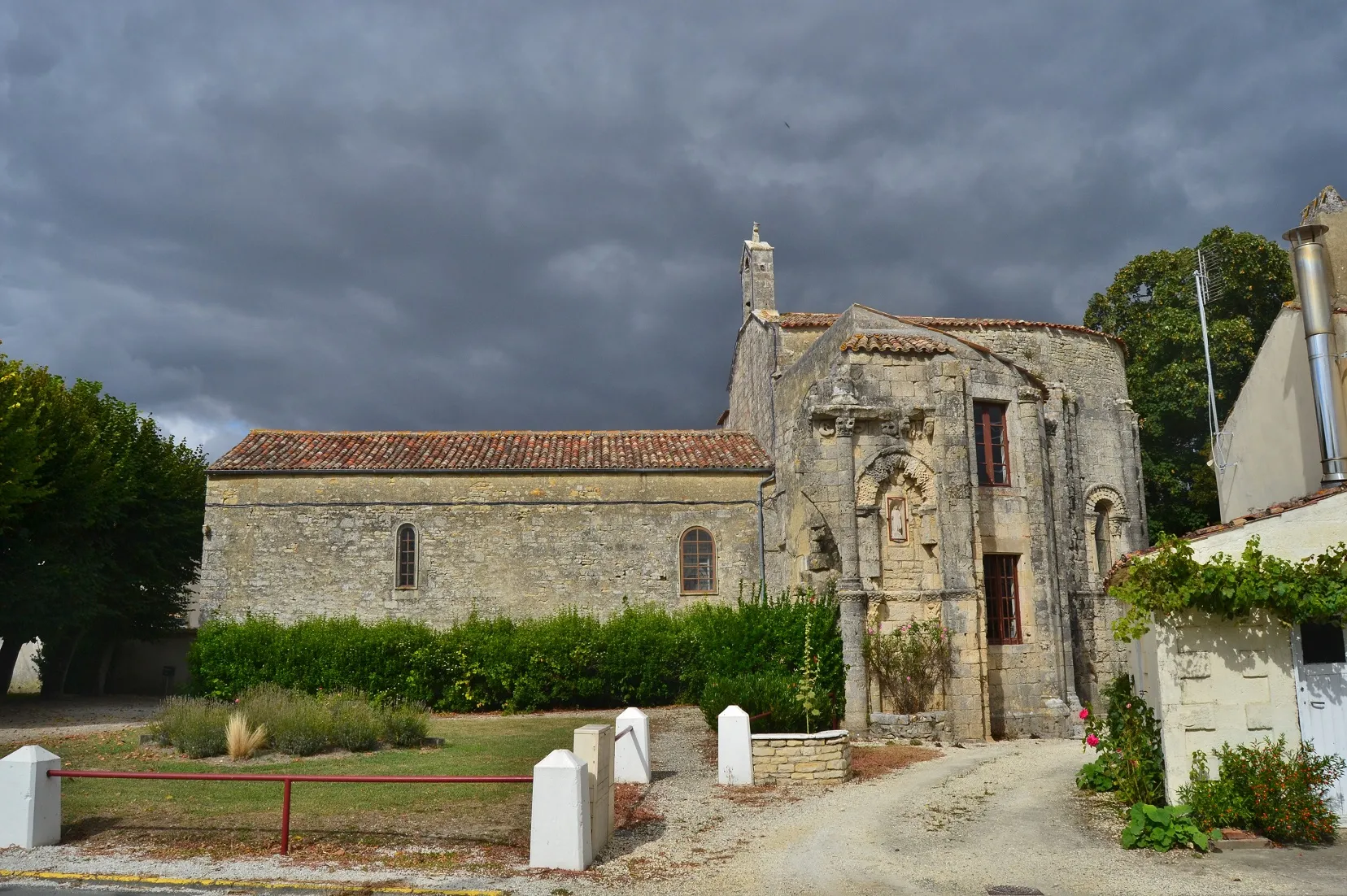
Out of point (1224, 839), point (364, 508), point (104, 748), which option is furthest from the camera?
point (364, 508)

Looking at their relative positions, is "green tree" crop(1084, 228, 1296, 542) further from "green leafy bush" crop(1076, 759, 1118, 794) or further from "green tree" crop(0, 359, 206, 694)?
"green tree" crop(0, 359, 206, 694)

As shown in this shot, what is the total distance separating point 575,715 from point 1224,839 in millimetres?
14149

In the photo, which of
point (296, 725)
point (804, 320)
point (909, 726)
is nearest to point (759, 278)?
point (804, 320)

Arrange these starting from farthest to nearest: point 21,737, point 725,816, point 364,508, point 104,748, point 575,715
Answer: point 364,508 < point 575,715 < point 21,737 < point 104,748 < point 725,816

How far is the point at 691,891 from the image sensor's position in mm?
7711

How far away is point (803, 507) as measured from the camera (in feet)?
58.8

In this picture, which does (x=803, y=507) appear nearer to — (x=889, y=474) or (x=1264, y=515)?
(x=889, y=474)

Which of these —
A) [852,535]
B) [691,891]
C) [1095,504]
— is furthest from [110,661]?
[1095,504]

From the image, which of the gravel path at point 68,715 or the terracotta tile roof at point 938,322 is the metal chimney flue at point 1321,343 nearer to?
the terracotta tile roof at point 938,322

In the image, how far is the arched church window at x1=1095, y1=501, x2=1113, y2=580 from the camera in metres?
24.5

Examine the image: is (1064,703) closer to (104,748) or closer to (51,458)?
(104,748)

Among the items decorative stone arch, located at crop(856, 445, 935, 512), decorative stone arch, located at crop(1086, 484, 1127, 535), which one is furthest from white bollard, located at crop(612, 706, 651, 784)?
decorative stone arch, located at crop(1086, 484, 1127, 535)

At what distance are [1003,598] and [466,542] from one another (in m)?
12.9

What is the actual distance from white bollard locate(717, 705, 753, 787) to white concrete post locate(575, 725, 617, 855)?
2968 mm
